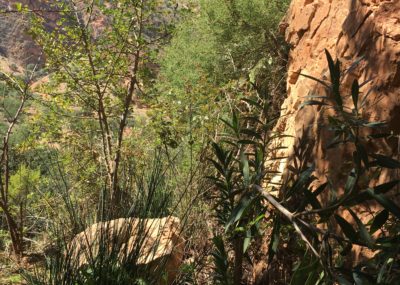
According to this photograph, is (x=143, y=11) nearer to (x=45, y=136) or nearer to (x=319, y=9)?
(x=45, y=136)

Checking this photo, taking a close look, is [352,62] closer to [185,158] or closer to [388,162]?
[388,162]

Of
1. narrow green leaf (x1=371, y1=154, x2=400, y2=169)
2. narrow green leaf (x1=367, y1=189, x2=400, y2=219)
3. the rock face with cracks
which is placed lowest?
narrow green leaf (x1=367, y1=189, x2=400, y2=219)

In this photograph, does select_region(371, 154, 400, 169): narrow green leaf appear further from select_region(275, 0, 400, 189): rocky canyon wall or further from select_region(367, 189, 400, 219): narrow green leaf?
select_region(275, 0, 400, 189): rocky canyon wall

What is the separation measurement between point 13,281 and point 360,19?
3.96m

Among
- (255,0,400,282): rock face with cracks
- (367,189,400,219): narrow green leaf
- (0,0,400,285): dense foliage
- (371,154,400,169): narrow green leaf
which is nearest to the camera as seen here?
(367,189,400,219): narrow green leaf

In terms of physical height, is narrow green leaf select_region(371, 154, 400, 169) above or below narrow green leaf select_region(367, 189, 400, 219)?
above

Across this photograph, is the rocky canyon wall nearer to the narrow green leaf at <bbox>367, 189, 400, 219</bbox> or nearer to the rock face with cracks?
the rock face with cracks

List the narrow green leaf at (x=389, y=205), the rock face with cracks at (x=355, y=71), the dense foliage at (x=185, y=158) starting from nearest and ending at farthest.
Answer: the narrow green leaf at (x=389, y=205), the dense foliage at (x=185, y=158), the rock face with cracks at (x=355, y=71)

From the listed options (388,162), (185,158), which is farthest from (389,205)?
(185,158)

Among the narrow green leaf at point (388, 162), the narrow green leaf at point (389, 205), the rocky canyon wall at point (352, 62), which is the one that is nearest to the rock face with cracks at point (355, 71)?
the rocky canyon wall at point (352, 62)

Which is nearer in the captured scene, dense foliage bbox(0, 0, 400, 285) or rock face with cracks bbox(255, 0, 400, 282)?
dense foliage bbox(0, 0, 400, 285)

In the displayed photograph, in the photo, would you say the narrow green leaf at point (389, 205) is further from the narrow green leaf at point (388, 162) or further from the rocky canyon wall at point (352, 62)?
the rocky canyon wall at point (352, 62)

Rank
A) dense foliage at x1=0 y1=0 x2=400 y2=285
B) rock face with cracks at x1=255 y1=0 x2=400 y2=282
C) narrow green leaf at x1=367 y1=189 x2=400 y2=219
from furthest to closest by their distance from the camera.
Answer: rock face with cracks at x1=255 y1=0 x2=400 y2=282, dense foliage at x1=0 y1=0 x2=400 y2=285, narrow green leaf at x1=367 y1=189 x2=400 y2=219

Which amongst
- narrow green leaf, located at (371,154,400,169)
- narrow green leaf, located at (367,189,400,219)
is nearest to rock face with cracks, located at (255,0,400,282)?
narrow green leaf, located at (371,154,400,169)
